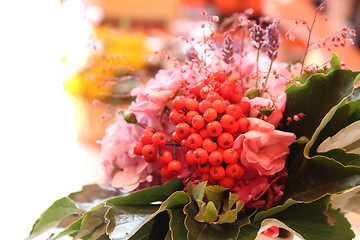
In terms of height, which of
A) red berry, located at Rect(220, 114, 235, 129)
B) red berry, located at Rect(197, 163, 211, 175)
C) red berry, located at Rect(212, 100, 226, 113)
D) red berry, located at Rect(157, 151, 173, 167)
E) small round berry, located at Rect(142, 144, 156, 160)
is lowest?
red berry, located at Rect(197, 163, 211, 175)

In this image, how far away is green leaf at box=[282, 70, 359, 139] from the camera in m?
0.46

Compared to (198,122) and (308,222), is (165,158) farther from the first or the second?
(308,222)

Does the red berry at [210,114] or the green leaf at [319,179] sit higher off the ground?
the red berry at [210,114]

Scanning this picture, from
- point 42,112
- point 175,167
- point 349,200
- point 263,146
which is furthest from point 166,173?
point 42,112

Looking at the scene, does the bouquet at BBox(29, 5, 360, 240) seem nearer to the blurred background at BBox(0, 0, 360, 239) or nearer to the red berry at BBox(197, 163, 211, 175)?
the red berry at BBox(197, 163, 211, 175)

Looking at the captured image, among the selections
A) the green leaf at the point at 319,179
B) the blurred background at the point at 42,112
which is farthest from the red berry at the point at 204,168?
the blurred background at the point at 42,112

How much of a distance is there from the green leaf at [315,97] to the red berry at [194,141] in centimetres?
12

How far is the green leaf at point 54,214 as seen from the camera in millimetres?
536

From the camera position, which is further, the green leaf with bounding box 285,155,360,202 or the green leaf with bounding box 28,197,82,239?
the green leaf with bounding box 28,197,82,239

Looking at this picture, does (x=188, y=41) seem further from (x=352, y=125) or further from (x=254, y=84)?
(x=352, y=125)

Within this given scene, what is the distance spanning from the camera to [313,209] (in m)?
0.43

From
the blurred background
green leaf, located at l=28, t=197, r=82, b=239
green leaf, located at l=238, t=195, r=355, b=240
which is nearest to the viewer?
green leaf, located at l=238, t=195, r=355, b=240

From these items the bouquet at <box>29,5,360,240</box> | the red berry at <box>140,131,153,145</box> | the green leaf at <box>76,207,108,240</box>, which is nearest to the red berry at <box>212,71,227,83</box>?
the bouquet at <box>29,5,360,240</box>

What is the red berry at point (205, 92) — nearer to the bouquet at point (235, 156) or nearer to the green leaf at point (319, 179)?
the bouquet at point (235, 156)
